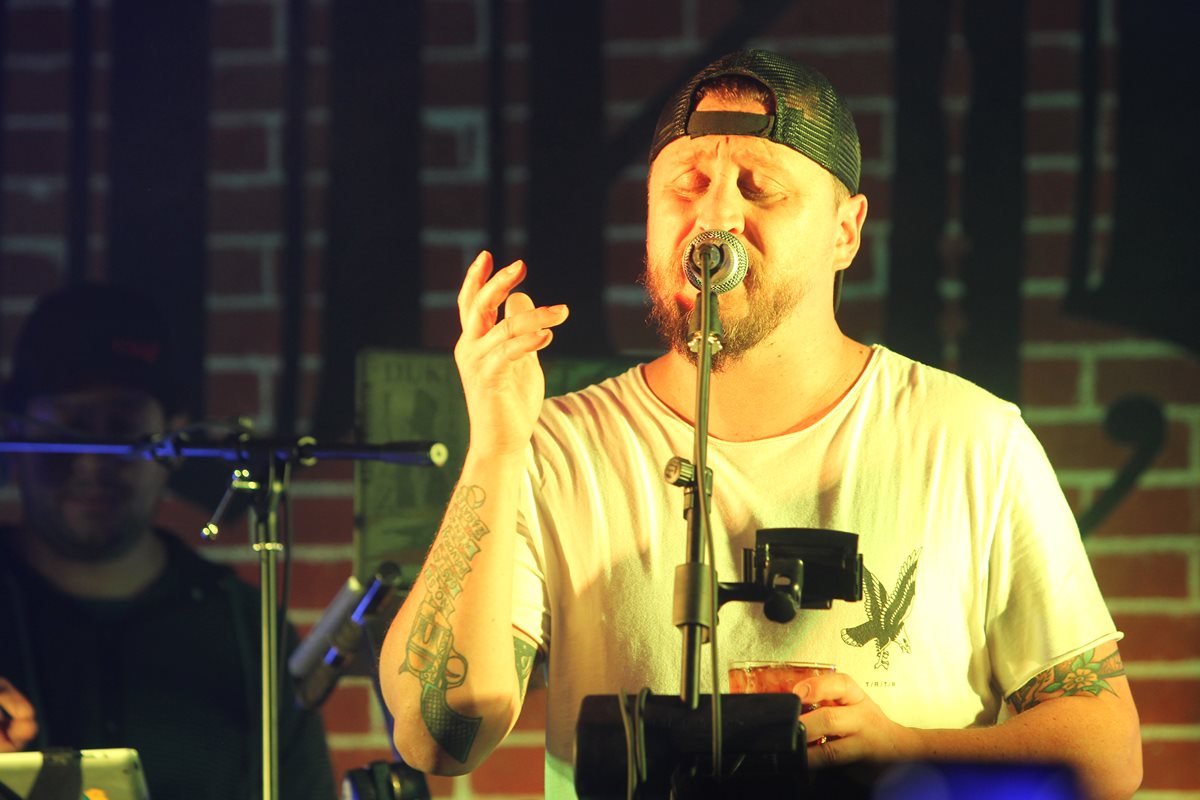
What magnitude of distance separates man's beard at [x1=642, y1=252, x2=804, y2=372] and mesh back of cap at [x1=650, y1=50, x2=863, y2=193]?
0.79ft

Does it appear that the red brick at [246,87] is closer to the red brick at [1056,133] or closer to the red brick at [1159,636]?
the red brick at [1056,133]

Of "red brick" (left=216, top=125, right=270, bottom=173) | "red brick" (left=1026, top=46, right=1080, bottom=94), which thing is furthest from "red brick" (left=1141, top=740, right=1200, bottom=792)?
"red brick" (left=216, top=125, right=270, bottom=173)

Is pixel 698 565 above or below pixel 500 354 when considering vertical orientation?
below

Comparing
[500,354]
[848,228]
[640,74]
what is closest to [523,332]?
[500,354]

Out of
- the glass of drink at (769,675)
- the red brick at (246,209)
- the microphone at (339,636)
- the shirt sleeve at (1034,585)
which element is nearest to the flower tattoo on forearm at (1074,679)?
the shirt sleeve at (1034,585)

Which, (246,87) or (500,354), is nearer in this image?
(500,354)

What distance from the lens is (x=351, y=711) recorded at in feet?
11.4

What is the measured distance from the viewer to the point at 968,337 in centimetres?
335

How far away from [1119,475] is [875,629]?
3.88 feet

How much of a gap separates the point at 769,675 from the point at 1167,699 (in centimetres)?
148

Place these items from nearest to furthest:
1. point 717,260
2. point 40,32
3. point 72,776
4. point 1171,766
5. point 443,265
A: point 717,260
point 72,776
point 1171,766
point 443,265
point 40,32

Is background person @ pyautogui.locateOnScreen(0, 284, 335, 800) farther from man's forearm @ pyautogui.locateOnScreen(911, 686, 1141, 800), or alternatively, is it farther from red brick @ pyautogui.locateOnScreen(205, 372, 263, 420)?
man's forearm @ pyautogui.locateOnScreen(911, 686, 1141, 800)

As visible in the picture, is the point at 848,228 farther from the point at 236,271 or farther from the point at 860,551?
the point at 236,271

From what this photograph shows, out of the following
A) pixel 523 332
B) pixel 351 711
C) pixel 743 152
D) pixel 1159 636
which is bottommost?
pixel 351 711
